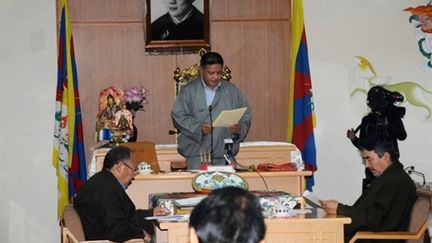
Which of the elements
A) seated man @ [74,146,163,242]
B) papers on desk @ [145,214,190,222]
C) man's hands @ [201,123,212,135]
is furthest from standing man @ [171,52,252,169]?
papers on desk @ [145,214,190,222]

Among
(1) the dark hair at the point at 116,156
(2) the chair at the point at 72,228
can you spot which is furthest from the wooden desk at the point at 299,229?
(1) the dark hair at the point at 116,156

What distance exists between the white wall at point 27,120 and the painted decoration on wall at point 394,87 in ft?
9.20

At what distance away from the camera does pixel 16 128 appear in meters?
7.12

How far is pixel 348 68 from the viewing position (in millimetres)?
7508

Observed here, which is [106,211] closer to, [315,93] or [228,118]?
[228,118]

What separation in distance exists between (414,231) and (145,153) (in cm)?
219

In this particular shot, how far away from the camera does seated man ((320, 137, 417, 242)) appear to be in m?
4.48

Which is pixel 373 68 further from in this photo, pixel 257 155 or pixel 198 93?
pixel 198 93

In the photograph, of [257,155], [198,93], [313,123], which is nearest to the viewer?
[198,93]

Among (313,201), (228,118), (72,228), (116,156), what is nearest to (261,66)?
(228,118)

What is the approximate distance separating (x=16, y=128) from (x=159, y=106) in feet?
4.19

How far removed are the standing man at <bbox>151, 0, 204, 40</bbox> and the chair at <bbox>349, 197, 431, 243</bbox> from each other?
3.27m

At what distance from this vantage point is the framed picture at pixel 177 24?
7148mm

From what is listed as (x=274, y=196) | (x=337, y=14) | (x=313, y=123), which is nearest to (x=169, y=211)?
(x=274, y=196)
